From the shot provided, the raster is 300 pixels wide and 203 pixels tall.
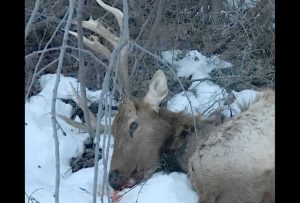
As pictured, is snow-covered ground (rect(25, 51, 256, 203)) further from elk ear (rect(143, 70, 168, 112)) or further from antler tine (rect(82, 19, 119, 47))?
antler tine (rect(82, 19, 119, 47))

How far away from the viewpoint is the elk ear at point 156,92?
5.13 meters

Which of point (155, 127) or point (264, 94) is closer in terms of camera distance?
point (264, 94)

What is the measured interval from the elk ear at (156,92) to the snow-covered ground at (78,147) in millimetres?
232

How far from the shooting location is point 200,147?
15.2 feet

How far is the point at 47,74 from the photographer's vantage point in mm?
7242

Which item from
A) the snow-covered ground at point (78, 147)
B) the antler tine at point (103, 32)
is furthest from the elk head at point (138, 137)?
the antler tine at point (103, 32)

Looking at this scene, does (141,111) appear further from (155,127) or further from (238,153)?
(238,153)

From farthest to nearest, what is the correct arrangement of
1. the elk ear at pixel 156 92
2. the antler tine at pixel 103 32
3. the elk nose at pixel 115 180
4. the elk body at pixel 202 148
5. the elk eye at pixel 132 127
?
the antler tine at pixel 103 32 → the elk ear at pixel 156 92 → the elk eye at pixel 132 127 → the elk nose at pixel 115 180 → the elk body at pixel 202 148

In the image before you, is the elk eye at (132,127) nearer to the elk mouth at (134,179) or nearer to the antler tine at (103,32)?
the elk mouth at (134,179)

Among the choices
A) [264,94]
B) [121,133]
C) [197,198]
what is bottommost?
[197,198]

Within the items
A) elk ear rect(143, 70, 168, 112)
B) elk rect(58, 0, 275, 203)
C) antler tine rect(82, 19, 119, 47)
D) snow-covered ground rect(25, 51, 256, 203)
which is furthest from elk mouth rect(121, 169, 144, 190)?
antler tine rect(82, 19, 119, 47)
